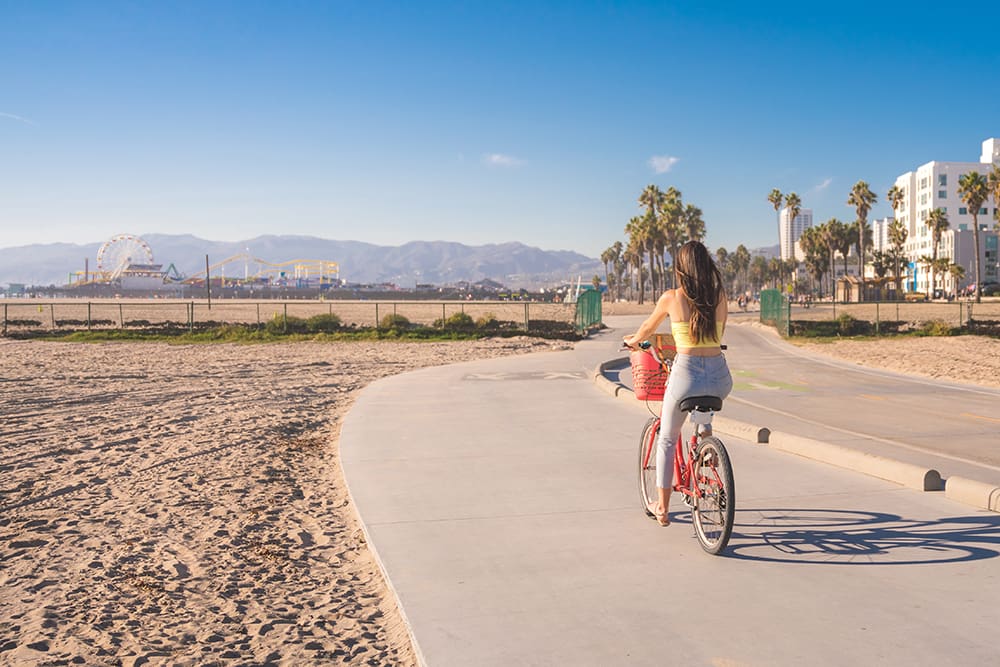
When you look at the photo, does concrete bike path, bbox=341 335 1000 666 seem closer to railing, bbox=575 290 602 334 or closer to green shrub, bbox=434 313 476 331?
railing, bbox=575 290 602 334

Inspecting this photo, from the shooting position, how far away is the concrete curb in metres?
6.45

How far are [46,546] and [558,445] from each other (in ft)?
17.7

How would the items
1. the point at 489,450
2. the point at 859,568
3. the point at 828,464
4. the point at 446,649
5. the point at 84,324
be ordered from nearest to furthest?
the point at 446,649 → the point at 859,568 → the point at 828,464 → the point at 489,450 → the point at 84,324

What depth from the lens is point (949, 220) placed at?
491 feet

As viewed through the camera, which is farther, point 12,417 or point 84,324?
point 84,324

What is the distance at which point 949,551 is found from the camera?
5.36m

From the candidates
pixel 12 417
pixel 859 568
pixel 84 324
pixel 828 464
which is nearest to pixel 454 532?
pixel 859 568

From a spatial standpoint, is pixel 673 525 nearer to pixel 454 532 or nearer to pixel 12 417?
pixel 454 532

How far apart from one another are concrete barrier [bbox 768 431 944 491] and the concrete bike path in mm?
125

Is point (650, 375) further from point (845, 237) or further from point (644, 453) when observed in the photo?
point (845, 237)

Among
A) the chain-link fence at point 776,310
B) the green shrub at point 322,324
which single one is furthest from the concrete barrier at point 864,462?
the green shrub at point 322,324

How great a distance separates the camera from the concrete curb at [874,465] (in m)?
6.45

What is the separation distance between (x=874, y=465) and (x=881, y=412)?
5506 millimetres

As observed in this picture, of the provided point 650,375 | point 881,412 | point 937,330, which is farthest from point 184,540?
point 937,330
